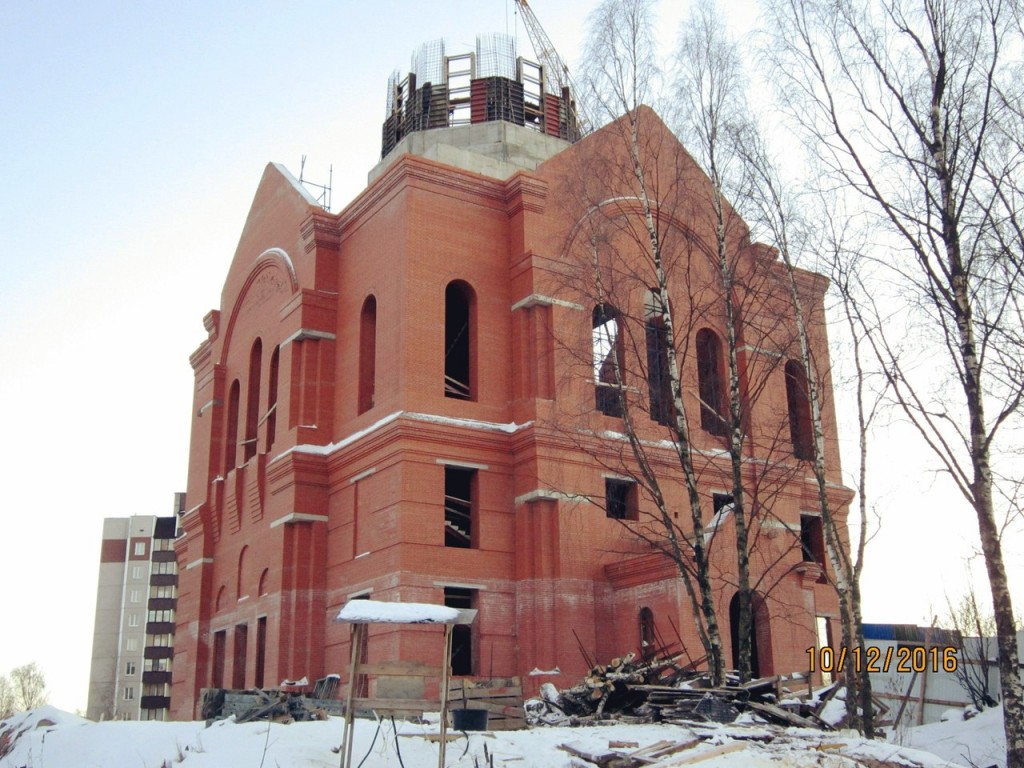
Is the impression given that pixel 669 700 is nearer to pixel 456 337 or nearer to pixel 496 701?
pixel 496 701

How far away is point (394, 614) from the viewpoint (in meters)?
11.6

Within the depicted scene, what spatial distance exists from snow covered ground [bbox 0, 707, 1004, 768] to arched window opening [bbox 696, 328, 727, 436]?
496 inches

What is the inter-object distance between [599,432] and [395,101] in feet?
54.9

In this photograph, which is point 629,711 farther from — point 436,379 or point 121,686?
point 121,686

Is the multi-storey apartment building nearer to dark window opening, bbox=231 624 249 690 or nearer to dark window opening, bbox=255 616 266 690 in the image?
dark window opening, bbox=231 624 249 690

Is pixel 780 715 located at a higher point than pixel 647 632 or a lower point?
lower

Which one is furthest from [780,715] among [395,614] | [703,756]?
[395,614]

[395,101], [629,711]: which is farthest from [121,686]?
[629,711]

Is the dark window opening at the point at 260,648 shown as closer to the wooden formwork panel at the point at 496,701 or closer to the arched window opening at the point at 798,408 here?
the wooden formwork panel at the point at 496,701

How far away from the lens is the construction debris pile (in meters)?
14.2

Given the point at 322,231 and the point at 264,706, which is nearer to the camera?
the point at 264,706

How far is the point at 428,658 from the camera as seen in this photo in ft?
67.7
